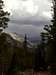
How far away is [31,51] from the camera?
3822 centimetres

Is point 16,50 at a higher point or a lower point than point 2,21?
lower

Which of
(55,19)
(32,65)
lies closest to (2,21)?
(55,19)

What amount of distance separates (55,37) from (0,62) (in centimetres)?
544

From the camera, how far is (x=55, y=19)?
3164 cm

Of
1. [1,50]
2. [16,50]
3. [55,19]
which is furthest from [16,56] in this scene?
[55,19]

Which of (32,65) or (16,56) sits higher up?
(16,56)

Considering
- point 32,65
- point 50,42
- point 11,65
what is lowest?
point 32,65

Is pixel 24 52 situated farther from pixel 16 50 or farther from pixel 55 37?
pixel 55 37

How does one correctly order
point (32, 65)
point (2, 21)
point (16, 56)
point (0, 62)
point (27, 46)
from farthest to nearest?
1. point (32, 65)
2. point (27, 46)
3. point (16, 56)
4. point (0, 62)
5. point (2, 21)

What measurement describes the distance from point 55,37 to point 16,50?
17.0 feet

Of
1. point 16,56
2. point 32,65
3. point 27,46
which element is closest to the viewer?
point 16,56

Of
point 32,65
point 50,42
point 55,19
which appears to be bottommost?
point 32,65

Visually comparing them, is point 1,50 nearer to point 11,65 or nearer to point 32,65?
point 11,65

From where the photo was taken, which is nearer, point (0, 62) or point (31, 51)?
point (0, 62)
